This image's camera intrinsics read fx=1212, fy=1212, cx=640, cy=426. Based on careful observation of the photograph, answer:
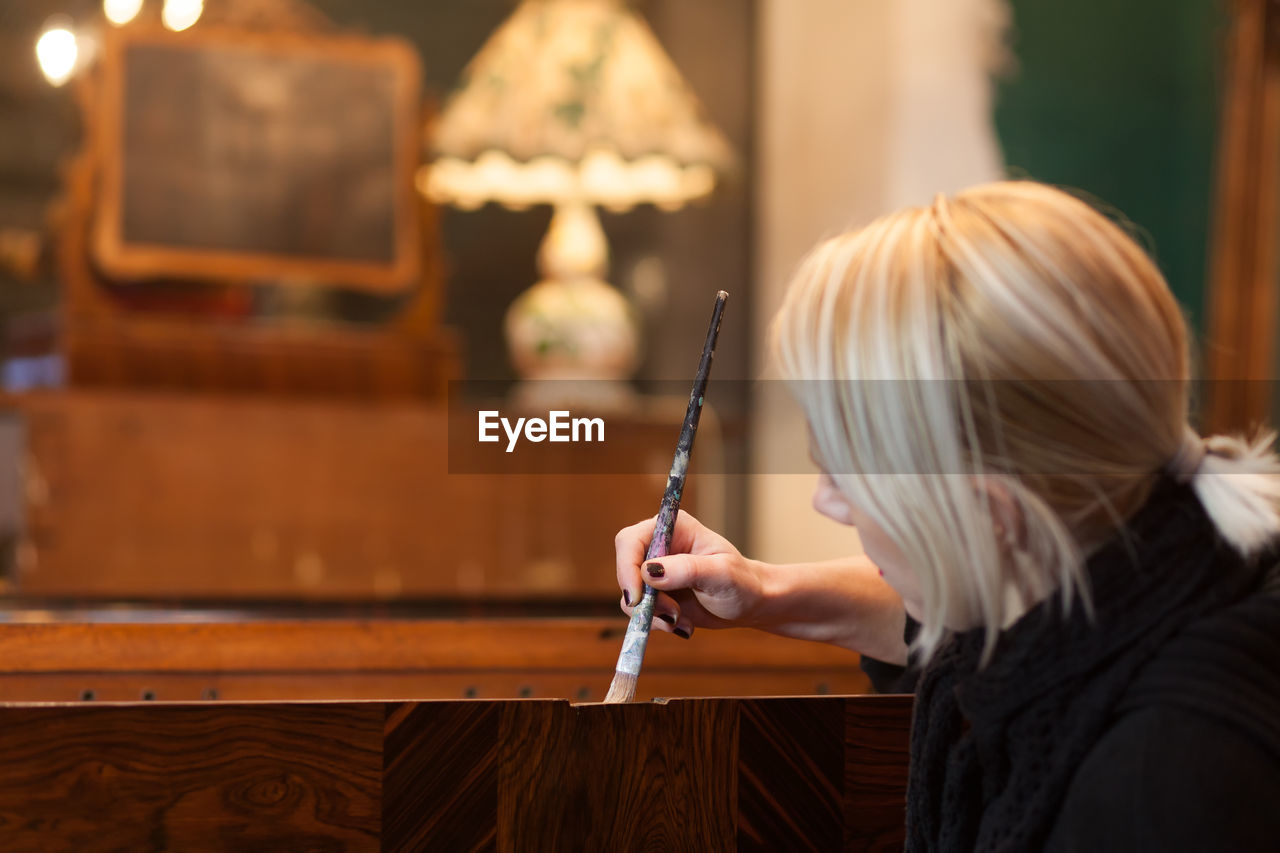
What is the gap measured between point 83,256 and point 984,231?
1.98 m

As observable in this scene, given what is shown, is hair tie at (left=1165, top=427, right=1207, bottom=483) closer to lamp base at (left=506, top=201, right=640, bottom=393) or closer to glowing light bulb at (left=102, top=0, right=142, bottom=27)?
lamp base at (left=506, top=201, right=640, bottom=393)

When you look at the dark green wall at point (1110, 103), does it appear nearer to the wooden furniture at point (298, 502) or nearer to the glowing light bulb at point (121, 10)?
the wooden furniture at point (298, 502)

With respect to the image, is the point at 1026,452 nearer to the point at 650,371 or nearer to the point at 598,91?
the point at 598,91

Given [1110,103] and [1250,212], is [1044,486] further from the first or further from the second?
[1110,103]

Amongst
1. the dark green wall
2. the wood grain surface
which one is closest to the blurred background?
the dark green wall

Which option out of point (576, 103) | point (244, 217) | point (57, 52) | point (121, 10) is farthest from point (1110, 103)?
point (57, 52)

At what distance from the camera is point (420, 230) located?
2342mm

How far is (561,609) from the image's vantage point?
135cm

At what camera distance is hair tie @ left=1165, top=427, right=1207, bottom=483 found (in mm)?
499

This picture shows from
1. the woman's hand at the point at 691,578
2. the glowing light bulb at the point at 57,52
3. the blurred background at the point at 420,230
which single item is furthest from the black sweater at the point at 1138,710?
the glowing light bulb at the point at 57,52

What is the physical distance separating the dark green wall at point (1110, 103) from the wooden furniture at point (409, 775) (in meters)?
1.72

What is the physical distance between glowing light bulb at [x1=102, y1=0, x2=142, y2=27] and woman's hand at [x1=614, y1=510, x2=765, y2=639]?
194cm

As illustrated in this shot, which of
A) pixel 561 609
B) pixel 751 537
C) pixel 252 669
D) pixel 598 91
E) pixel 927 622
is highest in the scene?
pixel 598 91

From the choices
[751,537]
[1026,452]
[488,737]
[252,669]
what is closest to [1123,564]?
[1026,452]
